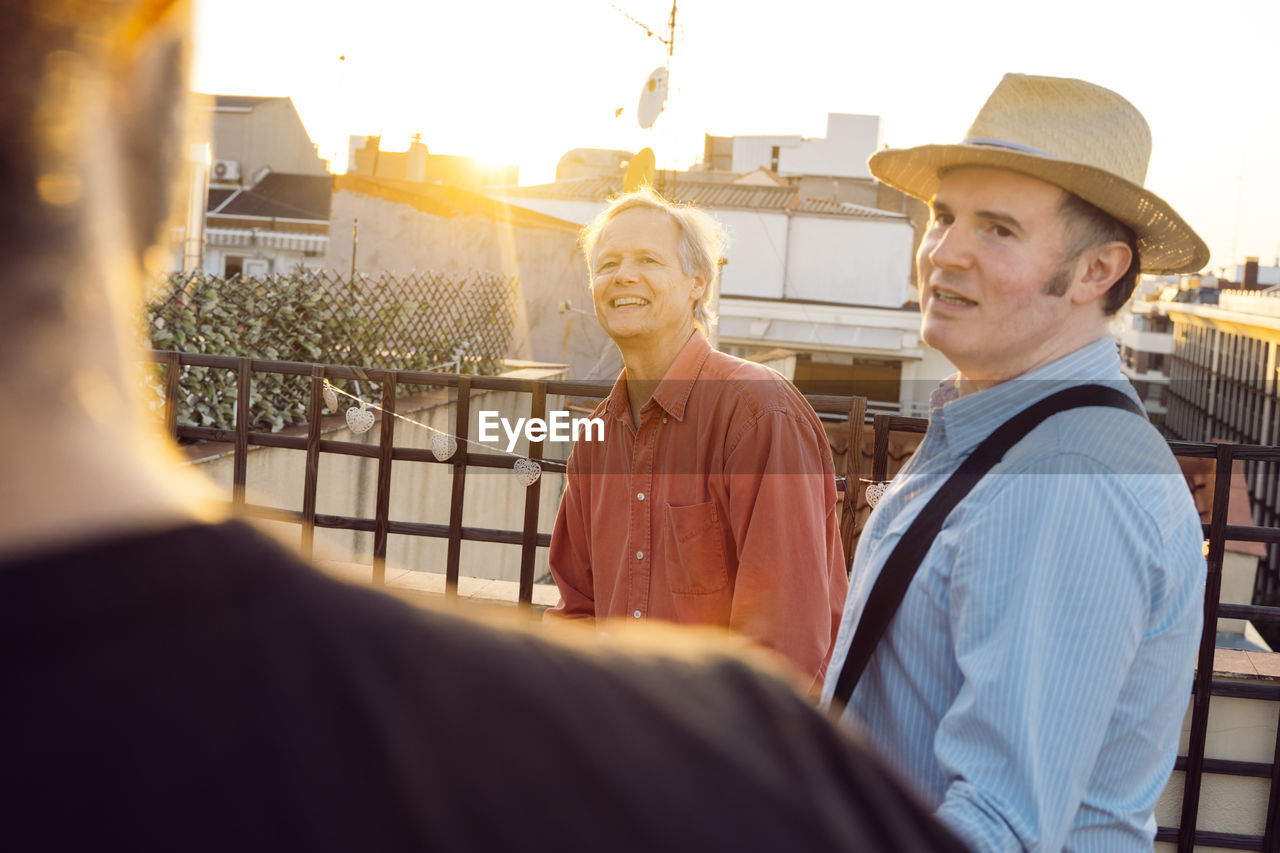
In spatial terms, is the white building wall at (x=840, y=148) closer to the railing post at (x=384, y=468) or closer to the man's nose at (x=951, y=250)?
the railing post at (x=384, y=468)

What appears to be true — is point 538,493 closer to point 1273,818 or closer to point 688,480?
point 688,480

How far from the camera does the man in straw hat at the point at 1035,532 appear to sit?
1.22 metres

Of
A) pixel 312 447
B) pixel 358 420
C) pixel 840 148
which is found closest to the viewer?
pixel 312 447

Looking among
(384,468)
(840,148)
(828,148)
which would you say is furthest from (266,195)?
(384,468)

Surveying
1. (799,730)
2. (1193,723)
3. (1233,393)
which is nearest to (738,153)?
(1233,393)

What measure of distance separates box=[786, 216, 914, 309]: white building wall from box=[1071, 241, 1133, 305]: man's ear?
2875 cm

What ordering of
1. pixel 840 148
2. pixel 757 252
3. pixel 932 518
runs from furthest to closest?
pixel 840 148, pixel 757 252, pixel 932 518

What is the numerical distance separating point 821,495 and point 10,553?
2.59 meters

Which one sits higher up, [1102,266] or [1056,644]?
[1102,266]

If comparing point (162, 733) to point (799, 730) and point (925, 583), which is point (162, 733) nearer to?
point (799, 730)

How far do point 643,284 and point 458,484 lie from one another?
4.39ft

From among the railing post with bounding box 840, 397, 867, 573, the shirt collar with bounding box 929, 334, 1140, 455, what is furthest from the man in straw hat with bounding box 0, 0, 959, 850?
the railing post with bounding box 840, 397, 867, 573

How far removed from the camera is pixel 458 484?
13.7 ft

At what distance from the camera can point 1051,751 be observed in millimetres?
1220
